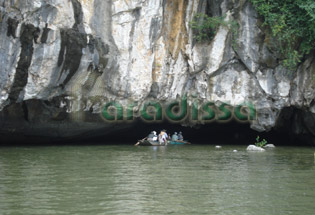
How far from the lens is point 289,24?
52.1ft

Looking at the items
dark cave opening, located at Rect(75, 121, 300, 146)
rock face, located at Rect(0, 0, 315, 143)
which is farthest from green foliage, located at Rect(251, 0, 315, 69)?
dark cave opening, located at Rect(75, 121, 300, 146)

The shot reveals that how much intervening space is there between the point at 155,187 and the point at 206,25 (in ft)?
32.7

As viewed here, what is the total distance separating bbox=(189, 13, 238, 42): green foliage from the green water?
6535 mm

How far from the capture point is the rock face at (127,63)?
44.8 feet

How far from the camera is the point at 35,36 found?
1352cm

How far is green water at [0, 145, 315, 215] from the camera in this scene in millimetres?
5797

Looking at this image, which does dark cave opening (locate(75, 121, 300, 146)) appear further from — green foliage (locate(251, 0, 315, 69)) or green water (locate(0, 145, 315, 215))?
green water (locate(0, 145, 315, 215))

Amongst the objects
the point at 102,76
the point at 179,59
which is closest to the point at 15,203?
the point at 102,76

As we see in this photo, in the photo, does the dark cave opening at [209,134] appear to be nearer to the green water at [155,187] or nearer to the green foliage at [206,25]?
the green foliage at [206,25]

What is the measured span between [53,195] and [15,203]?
2.04 ft

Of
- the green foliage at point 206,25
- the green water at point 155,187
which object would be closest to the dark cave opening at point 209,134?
the green foliage at point 206,25

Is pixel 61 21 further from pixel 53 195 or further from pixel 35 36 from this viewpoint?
pixel 53 195

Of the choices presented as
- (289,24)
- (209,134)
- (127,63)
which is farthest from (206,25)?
(209,134)

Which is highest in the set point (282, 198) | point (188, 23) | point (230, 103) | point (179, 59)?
point (188, 23)
